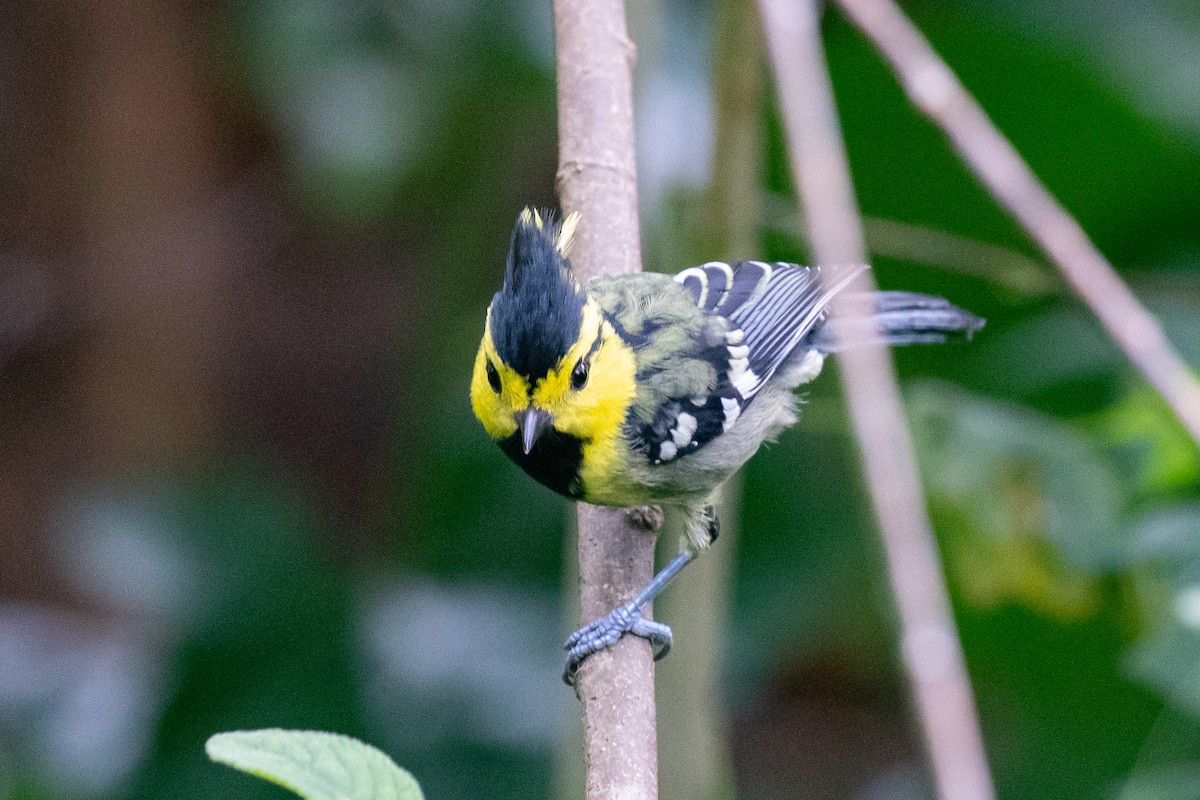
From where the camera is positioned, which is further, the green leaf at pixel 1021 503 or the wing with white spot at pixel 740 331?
the green leaf at pixel 1021 503

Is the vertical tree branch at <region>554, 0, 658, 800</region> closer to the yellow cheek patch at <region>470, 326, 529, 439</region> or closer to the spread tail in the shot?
the yellow cheek patch at <region>470, 326, 529, 439</region>

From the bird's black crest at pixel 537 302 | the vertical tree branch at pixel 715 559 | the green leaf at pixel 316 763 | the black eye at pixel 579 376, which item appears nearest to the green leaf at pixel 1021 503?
the vertical tree branch at pixel 715 559

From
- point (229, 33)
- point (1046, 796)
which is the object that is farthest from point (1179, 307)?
point (229, 33)

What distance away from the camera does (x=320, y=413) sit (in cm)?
479

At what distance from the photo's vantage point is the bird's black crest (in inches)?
72.4

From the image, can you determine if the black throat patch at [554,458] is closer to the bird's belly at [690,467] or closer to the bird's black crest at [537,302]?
the bird's belly at [690,467]

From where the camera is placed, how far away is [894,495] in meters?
0.50

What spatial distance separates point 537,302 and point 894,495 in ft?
4.69

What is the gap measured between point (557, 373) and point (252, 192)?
9.44 feet

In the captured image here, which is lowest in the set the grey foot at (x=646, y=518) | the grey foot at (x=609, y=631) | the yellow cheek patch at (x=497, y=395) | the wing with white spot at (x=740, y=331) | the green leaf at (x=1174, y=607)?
the grey foot at (x=609, y=631)

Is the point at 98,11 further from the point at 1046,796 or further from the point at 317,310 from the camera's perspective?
the point at 1046,796

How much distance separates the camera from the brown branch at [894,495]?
19.0 inches

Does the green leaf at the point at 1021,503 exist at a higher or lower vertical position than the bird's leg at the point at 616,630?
higher

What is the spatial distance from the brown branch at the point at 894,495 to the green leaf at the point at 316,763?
67cm
